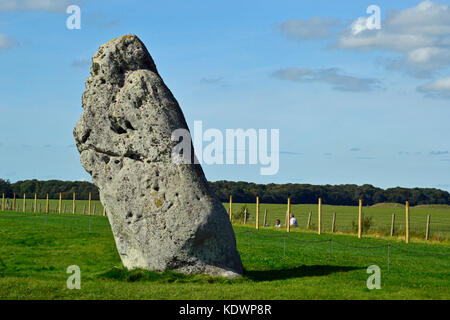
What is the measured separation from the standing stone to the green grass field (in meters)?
0.73

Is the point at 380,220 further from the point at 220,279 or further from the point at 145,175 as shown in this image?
the point at 145,175

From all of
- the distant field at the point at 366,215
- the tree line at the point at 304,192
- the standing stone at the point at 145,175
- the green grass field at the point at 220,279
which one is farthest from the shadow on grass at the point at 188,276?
the tree line at the point at 304,192

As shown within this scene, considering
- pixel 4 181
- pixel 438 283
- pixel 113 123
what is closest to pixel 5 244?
pixel 113 123

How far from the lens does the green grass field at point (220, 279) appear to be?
14.9 m

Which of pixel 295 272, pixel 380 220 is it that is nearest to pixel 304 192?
pixel 380 220

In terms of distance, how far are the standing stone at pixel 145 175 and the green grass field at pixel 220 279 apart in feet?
2.39

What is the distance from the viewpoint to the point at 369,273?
65.9 ft

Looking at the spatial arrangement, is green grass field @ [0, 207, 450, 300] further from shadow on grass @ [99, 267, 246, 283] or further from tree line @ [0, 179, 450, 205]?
tree line @ [0, 179, 450, 205]

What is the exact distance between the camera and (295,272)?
65.1 ft

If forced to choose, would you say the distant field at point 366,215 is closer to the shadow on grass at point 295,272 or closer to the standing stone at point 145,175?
the shadow on grass at point 295,272
